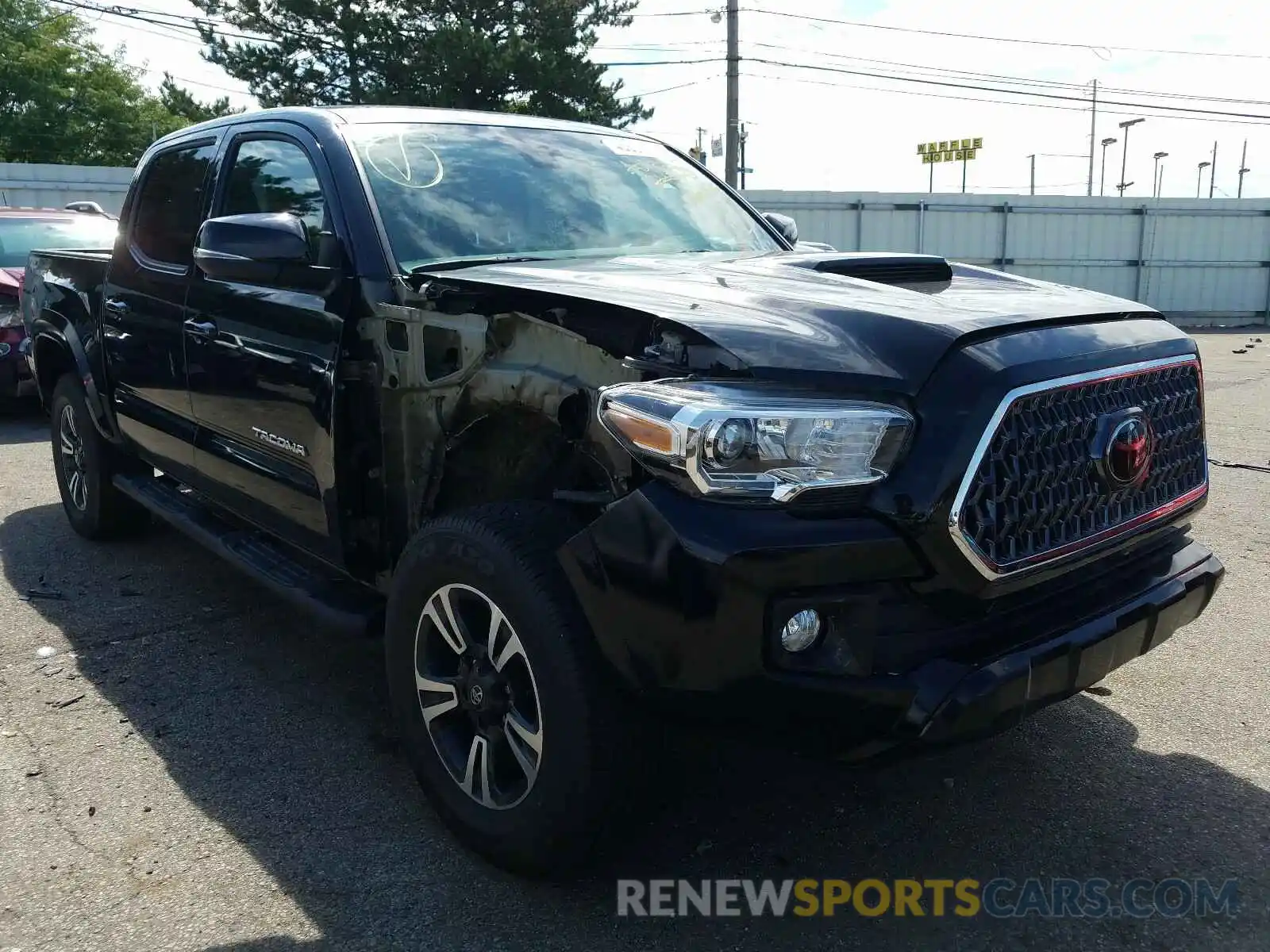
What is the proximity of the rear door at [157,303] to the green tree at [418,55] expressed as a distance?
63.3 feet

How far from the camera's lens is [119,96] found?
36.2 metres

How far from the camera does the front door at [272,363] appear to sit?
3.07 meters

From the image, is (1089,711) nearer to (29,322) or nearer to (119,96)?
(29,322)

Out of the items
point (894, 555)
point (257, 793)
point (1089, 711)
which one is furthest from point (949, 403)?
point (257, 793)

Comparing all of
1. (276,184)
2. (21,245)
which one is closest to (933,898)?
(276,184)

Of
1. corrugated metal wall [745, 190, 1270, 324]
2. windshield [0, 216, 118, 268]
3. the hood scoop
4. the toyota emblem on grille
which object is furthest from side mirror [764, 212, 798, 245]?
corrugated metal wall [745, 190, 1270, 324]

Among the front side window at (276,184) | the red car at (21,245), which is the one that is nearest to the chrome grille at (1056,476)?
the front side window at (276,184)

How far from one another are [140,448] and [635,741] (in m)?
3.21

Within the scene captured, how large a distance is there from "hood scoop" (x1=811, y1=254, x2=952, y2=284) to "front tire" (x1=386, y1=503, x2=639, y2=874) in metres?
1.14

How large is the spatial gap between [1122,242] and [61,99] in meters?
32.8

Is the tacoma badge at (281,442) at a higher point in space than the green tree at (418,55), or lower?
lower

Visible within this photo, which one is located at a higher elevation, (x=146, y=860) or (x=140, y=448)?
(x=140, y=448)

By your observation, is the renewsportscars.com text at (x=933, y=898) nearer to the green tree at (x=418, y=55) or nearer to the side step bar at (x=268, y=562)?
the side step bar at (x=268, y=562)

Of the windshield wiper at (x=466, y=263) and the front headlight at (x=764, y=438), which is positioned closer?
the front headlight at (x=764, y=438)
